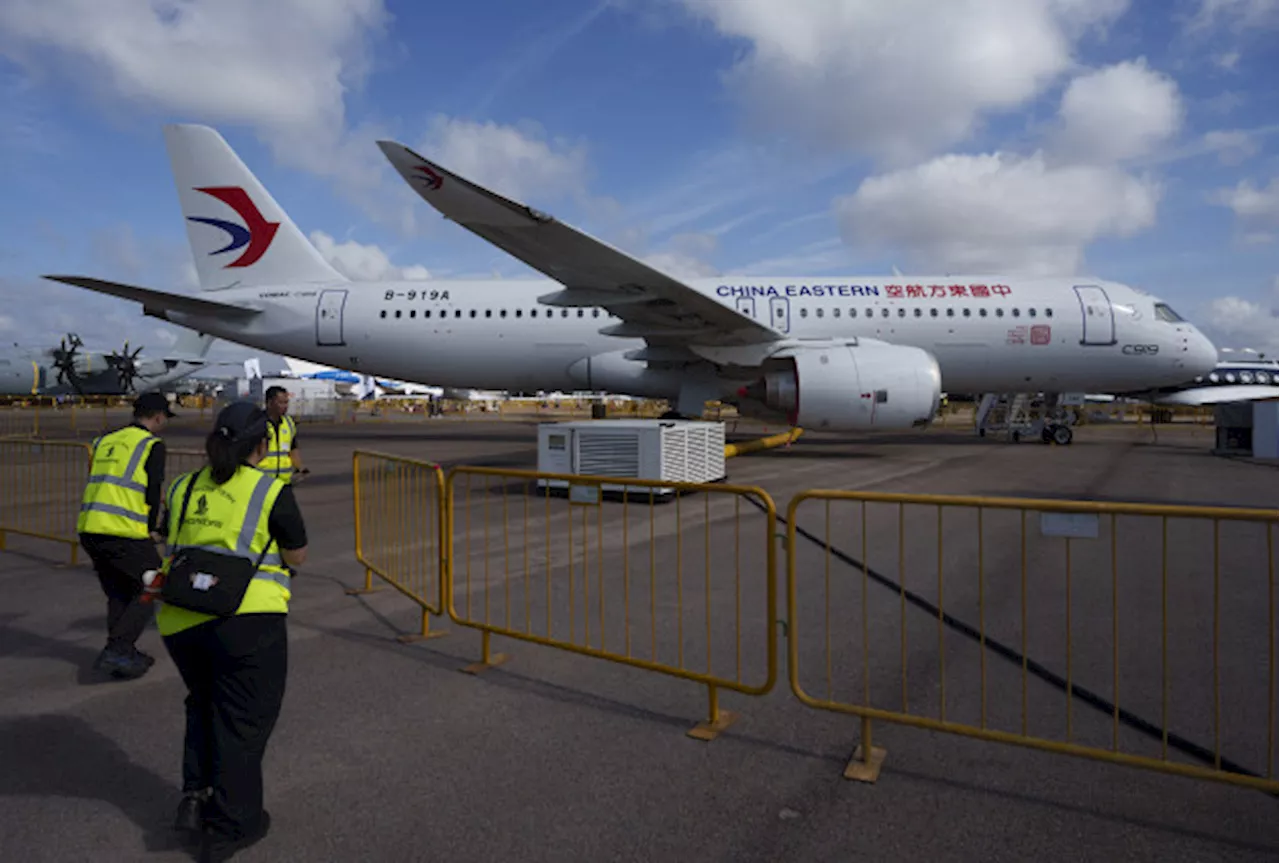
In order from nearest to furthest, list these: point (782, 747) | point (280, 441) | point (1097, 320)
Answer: point (782, 747), point (280, 441), point (1097, 320)

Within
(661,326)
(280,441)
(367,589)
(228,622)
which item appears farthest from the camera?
(661,326)

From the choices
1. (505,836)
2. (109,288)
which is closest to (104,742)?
(505,836)

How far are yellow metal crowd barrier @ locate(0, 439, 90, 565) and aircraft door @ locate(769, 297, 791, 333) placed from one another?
40.2 ft

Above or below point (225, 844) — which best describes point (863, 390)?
above

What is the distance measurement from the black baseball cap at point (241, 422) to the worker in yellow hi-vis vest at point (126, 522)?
1.76 metres

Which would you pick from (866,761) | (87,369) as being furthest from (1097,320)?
(87,369)

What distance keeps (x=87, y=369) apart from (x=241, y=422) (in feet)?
186

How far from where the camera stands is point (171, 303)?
15992mm

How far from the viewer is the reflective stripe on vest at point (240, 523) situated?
2459 millimetres

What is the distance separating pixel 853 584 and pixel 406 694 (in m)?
3.50

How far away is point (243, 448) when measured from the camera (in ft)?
8.21

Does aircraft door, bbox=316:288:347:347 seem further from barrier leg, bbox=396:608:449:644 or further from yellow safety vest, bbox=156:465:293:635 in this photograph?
yellow safety vest, bbox=156:465:293:635

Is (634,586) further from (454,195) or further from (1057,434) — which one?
(1057,434)

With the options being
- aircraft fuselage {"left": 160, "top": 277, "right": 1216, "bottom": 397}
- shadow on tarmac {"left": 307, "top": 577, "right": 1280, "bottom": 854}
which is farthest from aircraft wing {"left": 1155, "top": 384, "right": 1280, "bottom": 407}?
shadow on tarmac {"left": 307, "top": 577, "right": 1280, "bottom": 854}
